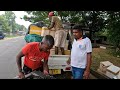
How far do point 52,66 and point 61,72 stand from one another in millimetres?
424

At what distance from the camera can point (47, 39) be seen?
3.40 metres

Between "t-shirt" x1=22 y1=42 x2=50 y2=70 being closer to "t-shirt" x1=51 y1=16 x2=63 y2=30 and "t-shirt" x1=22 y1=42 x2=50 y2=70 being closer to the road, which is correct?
"t-shirt" x1=51 y1=16 x2=63 y2=30

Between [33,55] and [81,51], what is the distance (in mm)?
1077

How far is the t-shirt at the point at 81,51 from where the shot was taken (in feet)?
14.5

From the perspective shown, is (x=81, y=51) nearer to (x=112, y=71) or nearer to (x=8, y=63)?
(x=112, y=71)

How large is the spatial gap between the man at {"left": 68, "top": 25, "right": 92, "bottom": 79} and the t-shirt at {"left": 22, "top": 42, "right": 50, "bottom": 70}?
0.83 meters

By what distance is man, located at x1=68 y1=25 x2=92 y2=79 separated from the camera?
173 inches

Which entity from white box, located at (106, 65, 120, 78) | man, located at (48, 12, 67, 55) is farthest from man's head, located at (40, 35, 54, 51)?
white box, located at (106, 65, 120, 78)

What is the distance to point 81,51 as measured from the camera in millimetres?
4477

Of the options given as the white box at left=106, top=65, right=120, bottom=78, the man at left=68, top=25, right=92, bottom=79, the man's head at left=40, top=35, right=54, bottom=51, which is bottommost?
the white box at left=106, top=65, right=120, bottom=78

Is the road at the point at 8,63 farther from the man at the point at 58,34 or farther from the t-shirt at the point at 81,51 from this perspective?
the t-shirt at the point at 81,51

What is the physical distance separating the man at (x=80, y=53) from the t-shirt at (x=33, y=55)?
0.83m
